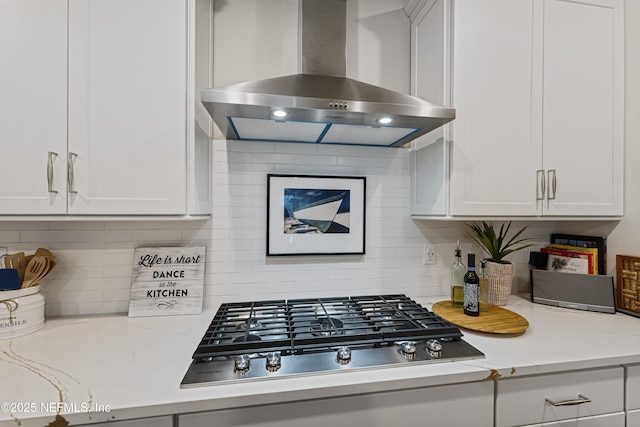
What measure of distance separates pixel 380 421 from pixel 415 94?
5.26 feet

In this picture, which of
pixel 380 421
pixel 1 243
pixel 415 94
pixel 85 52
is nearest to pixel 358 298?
pixel 380 421

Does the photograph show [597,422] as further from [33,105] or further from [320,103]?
[33,105]

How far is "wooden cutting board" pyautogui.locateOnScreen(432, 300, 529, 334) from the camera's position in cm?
123

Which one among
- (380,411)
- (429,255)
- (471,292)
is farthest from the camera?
(429,255)

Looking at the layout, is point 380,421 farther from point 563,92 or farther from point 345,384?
point 563,92

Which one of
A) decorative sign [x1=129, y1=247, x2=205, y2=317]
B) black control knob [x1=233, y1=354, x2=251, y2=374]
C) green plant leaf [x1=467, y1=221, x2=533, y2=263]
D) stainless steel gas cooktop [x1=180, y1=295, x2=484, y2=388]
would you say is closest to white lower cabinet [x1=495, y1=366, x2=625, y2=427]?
stainless steel gas cooktop [x1=180, y1=295, x2=484, y2=388]

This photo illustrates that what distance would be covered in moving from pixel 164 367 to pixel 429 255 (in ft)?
4.79

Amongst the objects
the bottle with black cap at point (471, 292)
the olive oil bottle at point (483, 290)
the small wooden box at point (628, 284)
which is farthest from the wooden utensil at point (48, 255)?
the small wooden box at point (628, 284)

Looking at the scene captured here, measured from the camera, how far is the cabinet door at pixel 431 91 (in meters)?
1.41

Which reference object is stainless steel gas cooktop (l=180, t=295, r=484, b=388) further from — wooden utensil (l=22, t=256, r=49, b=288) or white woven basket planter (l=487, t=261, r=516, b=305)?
wooden utensil (l=22, t=256, r=49, b=288)

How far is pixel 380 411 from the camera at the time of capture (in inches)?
37.0

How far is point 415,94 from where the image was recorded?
66.4 inches

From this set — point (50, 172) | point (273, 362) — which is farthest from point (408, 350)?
point (50, 172)

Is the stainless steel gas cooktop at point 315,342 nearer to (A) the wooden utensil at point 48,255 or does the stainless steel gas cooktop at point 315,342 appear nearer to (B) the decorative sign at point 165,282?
(B) the decorative sign at point 165,282
